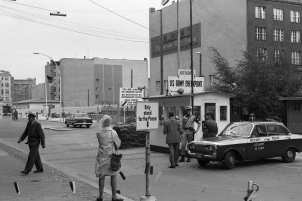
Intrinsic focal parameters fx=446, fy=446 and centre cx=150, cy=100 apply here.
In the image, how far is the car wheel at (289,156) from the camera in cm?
1466

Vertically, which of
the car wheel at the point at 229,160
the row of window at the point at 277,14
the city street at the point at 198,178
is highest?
the row of window at the point at 277,14

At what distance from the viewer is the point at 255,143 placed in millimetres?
13852

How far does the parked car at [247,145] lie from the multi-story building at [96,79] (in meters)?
110

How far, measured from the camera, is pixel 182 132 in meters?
14.4

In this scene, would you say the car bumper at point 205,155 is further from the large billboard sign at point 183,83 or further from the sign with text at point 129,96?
the sign with text at point 129,96

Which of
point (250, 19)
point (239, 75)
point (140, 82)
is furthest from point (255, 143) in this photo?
point (140, 82)

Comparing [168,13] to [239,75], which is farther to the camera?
[168,13]

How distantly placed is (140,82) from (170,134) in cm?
12019

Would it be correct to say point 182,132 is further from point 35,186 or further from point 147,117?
point 147,117

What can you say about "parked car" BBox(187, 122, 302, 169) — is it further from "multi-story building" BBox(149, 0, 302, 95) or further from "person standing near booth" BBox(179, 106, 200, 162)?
"multi-story building" BBox(149, 0, 302, 95)

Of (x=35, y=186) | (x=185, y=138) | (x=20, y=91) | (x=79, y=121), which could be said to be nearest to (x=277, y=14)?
(x=79, y=121)

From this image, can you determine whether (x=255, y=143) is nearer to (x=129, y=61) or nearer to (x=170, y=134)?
(x=170, y=134)

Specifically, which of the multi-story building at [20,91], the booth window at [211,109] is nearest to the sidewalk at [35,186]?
the booth window at [211,109]

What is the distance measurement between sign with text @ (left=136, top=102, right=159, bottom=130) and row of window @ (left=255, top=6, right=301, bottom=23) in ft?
210
